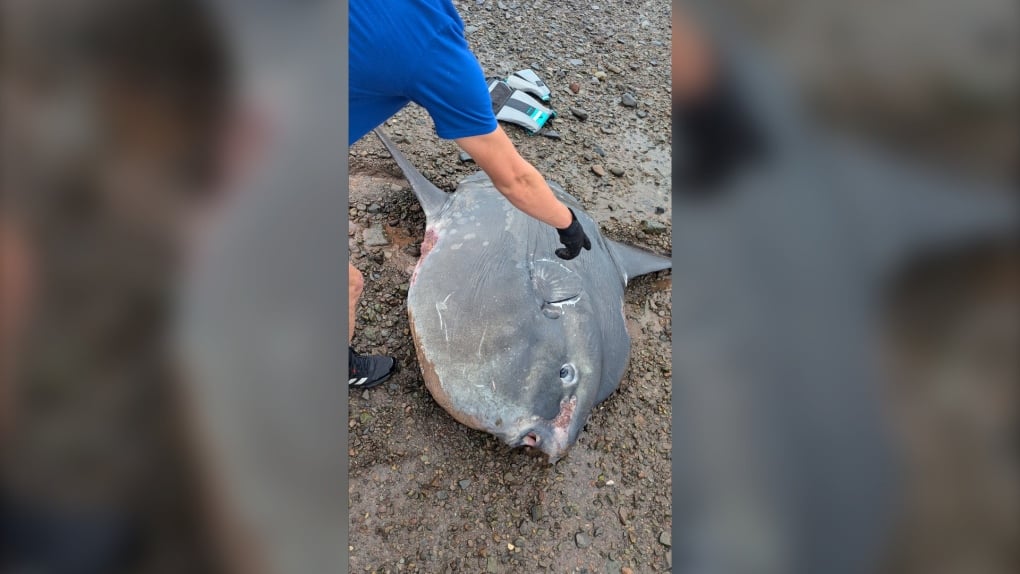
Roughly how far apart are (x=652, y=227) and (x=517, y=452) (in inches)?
66.8

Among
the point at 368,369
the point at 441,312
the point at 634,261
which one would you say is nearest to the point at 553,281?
the point at 441,312

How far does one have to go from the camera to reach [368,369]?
8.56 ft

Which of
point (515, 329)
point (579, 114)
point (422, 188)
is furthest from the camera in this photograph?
point (579, 114)

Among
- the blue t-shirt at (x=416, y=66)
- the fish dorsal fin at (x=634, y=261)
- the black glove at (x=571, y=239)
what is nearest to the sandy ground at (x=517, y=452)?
the fish dorsal fin at (x=634, y=261)

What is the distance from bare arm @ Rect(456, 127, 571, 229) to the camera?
1899mm

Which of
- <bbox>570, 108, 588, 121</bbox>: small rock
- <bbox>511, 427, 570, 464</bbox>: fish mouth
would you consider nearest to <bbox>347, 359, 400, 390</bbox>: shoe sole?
<bbox>511, 427, 570, 464</bbox>: fish mouth

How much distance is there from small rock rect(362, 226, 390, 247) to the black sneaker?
65 centimetres

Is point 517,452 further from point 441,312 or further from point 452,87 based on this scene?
point 452,87
